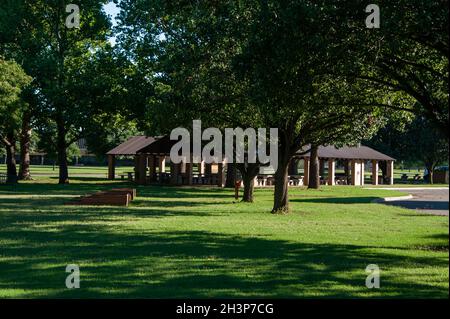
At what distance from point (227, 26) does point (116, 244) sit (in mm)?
8050

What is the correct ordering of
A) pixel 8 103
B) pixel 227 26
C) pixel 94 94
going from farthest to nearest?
pixel 94 94
pixel 8 103
pixel 227 26

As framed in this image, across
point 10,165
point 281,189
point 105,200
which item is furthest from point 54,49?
point 281,189

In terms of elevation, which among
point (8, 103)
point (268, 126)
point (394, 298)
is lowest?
point (394, 298)

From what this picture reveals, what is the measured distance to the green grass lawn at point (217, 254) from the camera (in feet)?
31.4

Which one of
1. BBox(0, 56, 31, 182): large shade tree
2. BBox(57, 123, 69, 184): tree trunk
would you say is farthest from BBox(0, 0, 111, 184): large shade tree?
BBox(0, 56, 31, 182): large shade tree

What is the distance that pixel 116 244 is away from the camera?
1452 cm

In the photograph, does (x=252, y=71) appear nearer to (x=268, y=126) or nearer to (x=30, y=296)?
(x=30, y=296)

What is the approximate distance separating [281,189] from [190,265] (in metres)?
14.2

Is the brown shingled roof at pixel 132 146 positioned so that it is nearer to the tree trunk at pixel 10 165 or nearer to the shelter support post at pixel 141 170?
the shelter support post at pixel 141 170

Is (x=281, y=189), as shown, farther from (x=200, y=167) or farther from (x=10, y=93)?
(x=200, y=167)

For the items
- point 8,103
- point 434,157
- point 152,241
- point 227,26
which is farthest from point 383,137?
point 152,241

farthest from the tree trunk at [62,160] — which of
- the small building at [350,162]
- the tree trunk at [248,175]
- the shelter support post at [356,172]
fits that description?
the shelter support post at [356,172]

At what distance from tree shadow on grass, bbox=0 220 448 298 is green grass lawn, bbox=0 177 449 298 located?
2 cm

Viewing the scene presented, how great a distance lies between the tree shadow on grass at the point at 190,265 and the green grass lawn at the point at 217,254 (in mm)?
20
